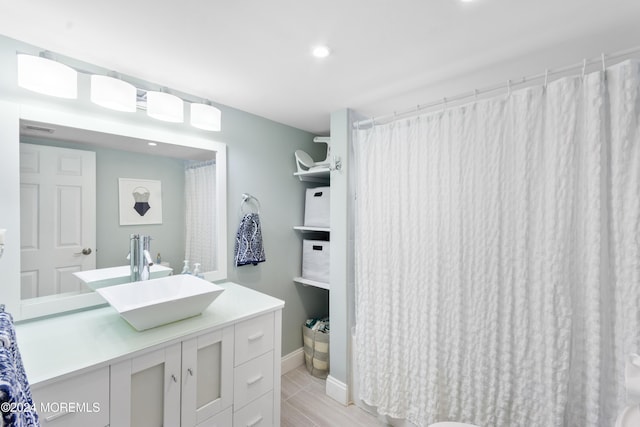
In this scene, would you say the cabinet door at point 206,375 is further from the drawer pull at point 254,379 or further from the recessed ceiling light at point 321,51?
the recessed ceiling light at point 321,51

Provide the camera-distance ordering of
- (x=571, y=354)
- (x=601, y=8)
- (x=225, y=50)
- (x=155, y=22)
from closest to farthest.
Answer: (x=601, y=8), (x=155, y=22), (x=571, y=354), (x=225, y=50)

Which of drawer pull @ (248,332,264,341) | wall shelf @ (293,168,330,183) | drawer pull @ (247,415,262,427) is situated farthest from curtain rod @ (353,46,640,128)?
drawer pull @ (247,415,262,427)

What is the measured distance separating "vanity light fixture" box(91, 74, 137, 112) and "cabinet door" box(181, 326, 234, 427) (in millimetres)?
1281

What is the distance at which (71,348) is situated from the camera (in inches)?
43.8

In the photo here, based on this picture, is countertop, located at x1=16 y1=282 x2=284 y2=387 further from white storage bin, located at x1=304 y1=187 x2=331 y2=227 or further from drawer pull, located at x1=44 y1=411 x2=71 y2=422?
white storage bin, located at x1=304 y1=187 x2=331 y2=227

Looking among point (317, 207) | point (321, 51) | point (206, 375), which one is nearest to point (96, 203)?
point (206, 375)

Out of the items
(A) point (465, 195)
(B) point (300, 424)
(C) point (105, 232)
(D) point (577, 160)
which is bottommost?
(B) point (300, 424)

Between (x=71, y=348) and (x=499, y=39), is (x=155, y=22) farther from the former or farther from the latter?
(x=499, y=39)

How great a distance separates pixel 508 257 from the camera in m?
1.42

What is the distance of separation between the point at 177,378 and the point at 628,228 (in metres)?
2.00

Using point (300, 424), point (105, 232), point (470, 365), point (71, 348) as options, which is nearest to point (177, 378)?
point (71, 348)

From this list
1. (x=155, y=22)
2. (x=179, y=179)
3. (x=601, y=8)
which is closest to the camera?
(x=601, y=8)

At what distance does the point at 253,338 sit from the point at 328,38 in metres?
1.56

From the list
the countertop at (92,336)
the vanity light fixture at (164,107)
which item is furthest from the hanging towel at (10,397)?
the vanity light fixture at (164,107)
